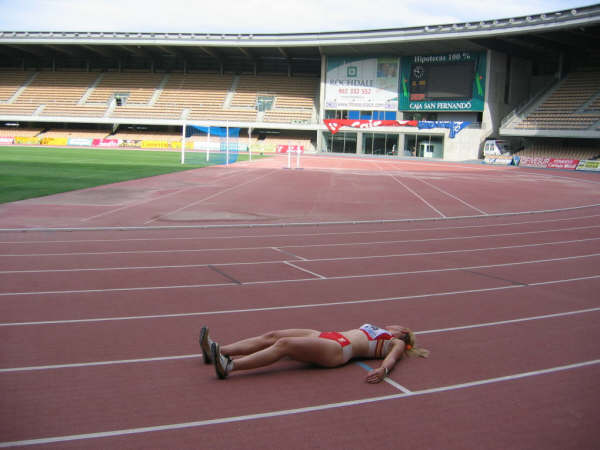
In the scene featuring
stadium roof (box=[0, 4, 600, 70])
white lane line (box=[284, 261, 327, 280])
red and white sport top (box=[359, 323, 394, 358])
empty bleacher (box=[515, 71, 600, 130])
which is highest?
stadium roof (box=[0, 4, 600, 70])

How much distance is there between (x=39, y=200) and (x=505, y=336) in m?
14.4

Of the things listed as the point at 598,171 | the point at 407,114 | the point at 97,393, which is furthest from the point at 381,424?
the point at 407,114

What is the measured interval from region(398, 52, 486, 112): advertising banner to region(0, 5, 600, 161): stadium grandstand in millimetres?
97

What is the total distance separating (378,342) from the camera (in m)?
4.96

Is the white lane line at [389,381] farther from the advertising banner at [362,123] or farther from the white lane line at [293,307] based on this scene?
the advertising banner at [362,123]

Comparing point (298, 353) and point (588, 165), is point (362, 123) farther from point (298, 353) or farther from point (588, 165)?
point (298, 353)

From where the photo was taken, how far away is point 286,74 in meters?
61.8

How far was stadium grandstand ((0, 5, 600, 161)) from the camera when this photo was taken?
148 ft

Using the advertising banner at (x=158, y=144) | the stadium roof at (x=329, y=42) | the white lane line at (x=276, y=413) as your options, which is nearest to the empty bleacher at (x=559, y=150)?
the stadium roof at (x=329, y=42)

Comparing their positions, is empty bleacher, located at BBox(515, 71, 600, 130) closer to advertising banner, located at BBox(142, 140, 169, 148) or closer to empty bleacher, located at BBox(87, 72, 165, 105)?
advertising banner, located at BBox(142, 140, 169, 148)

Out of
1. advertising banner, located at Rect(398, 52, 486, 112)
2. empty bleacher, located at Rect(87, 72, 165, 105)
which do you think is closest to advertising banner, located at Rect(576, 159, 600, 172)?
advertising banner, located at Rect(398, 52, 486, 112)

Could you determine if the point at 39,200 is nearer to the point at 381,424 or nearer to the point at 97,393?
the point at 97,393

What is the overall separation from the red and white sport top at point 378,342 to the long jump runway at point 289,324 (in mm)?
159

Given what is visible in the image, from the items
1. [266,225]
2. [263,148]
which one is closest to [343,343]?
[266,225]
